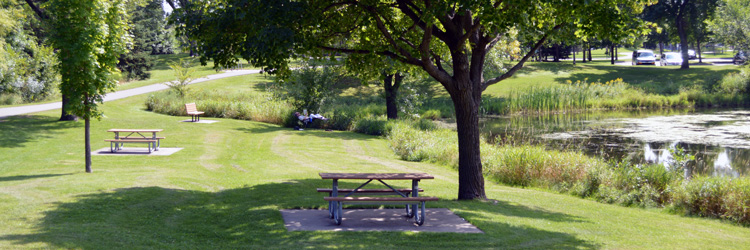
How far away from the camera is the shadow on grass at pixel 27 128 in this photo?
757 inches

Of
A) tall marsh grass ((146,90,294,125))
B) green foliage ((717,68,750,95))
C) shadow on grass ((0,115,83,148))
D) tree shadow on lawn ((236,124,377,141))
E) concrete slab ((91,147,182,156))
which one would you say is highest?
green foliage ((717,68,750,95))

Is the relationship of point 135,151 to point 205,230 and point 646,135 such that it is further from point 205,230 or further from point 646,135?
point 646,135

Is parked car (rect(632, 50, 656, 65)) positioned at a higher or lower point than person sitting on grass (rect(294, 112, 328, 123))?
higher

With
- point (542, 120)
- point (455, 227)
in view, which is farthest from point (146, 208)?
point (542, 120)

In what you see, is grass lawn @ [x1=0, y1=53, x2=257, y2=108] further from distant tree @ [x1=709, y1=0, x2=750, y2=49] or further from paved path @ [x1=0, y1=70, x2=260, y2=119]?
distant tree @ [x1=709, y1=0, x2=750, y2=49]

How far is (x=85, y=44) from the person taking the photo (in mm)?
12570

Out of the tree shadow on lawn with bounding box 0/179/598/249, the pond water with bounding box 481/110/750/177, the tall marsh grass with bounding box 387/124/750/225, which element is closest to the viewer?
the tree shadow on lawn with bounding box 0/179/598/249

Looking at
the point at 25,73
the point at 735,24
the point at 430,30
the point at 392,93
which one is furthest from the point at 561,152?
the point at 735,24

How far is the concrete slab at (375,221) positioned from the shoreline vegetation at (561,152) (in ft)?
17.3

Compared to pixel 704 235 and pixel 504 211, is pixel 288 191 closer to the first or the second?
pixel 504 211

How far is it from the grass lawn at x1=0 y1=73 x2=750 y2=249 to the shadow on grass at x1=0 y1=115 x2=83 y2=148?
21 cm

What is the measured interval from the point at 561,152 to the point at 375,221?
36.4 ft

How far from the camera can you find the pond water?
18.7 metres

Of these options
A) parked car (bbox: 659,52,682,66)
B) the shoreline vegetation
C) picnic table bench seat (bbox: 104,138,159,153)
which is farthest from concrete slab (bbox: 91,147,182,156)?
parked car (bbox: 659,52,682,66)
